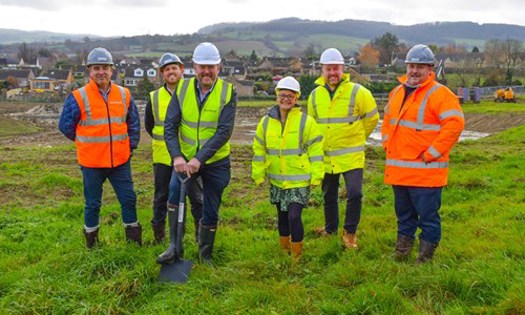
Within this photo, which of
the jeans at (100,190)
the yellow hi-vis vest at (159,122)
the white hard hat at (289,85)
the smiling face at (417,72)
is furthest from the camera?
the yellow hi-vis vest at (159,122)

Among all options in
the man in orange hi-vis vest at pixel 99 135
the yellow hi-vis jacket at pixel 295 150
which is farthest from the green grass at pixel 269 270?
the yellow hi-vis jacket at pixel 295 150

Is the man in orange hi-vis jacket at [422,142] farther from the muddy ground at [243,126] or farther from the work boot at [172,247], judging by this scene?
the muddy ground at [243,126]

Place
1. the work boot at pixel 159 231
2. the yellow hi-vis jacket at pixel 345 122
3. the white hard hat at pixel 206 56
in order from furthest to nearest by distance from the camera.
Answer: the work boot at pixel 159 231, the yellow hi-vis jacket at pixel 345 122, the white hard hat at pixel 206 56

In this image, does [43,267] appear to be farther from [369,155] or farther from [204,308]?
[369,155]

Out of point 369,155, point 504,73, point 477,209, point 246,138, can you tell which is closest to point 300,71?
point 504,73

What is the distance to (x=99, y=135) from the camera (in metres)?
6.11

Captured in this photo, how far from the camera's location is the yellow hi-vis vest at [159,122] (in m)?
6.57

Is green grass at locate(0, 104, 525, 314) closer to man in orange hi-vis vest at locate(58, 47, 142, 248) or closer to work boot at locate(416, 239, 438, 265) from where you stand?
work boot at locate(416, 239, 438, 265)

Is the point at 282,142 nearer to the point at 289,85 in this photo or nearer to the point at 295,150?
the point at 295,150

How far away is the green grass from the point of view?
14.9 feet

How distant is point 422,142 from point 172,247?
2870 millimetres

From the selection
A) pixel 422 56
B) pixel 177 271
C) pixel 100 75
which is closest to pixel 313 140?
pixel 422 56

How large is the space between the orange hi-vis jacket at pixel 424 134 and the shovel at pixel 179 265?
2282mm

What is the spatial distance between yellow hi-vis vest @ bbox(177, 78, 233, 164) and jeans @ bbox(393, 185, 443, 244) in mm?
2145
